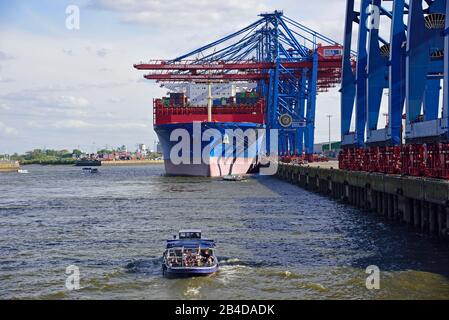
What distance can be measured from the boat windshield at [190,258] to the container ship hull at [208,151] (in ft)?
248

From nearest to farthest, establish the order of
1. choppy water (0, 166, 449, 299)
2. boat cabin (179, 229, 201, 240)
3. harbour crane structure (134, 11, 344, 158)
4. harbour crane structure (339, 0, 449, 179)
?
choppy water (0, 166, 449, 299) → boat cabin (179, 229, 201, 240) → harbour crane structure (339, 0, 449, 179) → harbour crane structure (134, 11, 344, 158)

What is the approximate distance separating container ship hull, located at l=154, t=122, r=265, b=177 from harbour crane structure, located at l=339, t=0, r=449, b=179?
31.2m

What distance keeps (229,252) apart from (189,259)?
17.7ft

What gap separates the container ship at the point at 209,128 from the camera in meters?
106

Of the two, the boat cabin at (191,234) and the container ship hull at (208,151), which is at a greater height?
the container ship hull at (208,151)

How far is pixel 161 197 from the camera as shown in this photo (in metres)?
69.1

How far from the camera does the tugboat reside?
1053 inches

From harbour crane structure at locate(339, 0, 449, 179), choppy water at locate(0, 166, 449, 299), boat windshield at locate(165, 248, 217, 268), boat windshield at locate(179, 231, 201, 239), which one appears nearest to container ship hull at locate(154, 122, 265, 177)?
harbour crane structure at locate(339, 0, 449, 179)

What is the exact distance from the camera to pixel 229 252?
33219mm

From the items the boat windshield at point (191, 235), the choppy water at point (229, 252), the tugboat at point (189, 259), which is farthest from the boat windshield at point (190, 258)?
the boat windshield at point (191, 235)

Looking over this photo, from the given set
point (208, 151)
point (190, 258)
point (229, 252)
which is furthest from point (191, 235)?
point (208, 151)

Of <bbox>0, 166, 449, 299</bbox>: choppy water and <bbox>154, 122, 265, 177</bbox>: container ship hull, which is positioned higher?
<bbox>154, 122, 265, 177</bbox>: container ship hull

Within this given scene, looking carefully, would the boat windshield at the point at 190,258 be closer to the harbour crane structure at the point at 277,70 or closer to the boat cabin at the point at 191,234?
the boat cabin at the point at 191,234

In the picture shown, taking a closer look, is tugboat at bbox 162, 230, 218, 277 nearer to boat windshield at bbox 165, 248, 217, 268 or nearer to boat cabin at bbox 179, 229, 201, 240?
boat windshield at bbox 165, 248, 217, 268
